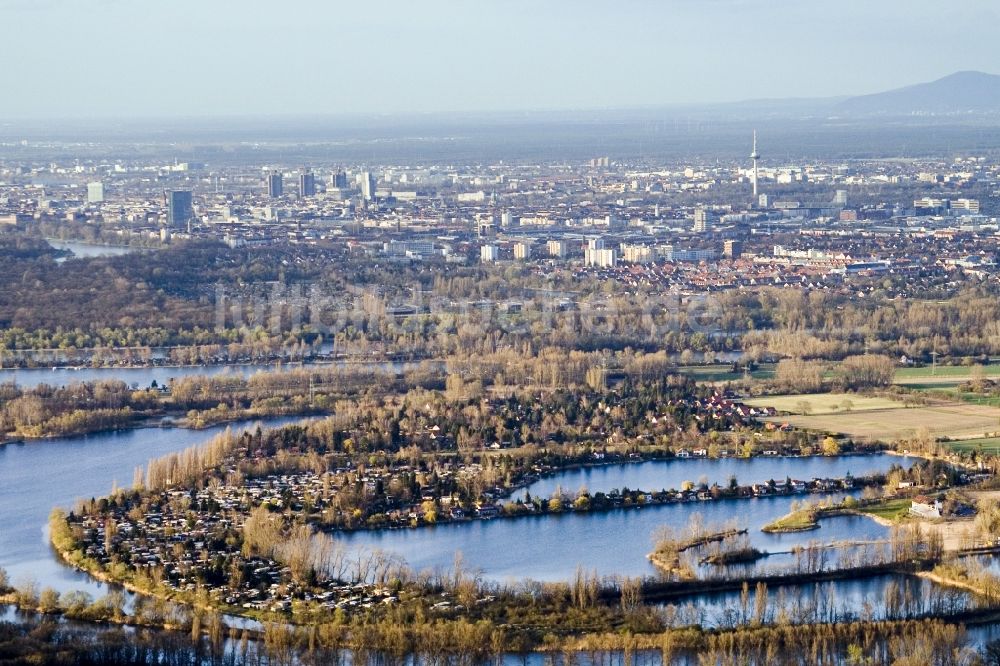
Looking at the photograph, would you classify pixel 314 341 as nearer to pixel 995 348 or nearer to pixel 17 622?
pixel 995 348

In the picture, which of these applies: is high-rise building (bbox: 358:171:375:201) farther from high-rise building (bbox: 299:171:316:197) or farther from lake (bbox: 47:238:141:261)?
lake (bbox: 47:238:141:261)

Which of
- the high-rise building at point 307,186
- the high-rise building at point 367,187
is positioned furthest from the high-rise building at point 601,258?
the high-rise building at point 307,186

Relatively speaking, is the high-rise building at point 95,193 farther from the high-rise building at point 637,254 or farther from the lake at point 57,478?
the lake at point 57,478

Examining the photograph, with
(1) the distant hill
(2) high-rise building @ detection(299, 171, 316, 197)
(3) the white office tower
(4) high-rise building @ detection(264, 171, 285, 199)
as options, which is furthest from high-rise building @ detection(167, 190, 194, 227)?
(1) the distant hill

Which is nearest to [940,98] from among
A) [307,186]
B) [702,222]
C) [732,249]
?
[307,186]

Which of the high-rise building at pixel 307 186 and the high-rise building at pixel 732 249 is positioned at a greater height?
the high-rise building at pixel 732 249
